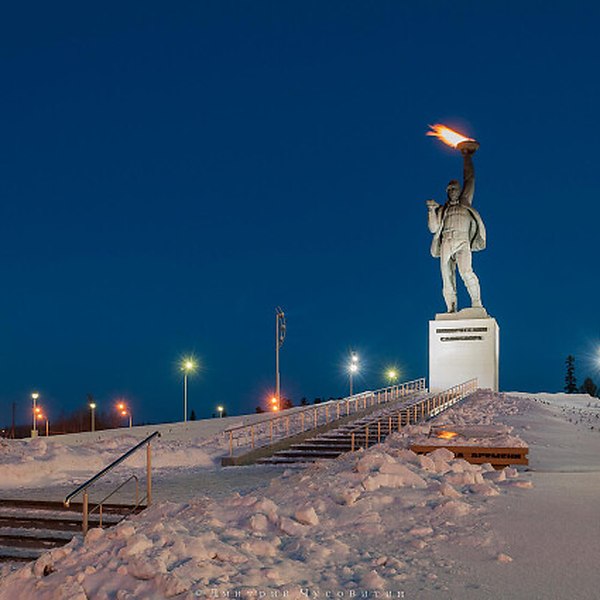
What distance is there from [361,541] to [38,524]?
174 inches

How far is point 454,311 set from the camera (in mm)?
35125

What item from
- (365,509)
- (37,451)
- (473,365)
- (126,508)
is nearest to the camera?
(365,509)

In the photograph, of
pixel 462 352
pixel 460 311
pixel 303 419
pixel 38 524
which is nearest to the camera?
pixel 38 524

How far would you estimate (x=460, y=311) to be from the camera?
34.5m

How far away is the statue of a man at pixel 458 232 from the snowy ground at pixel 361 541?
24032mm

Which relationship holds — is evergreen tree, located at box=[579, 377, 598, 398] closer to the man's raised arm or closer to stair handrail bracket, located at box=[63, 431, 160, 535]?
the man's raised arm

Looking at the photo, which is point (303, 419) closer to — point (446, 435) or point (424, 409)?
point (424, 409)

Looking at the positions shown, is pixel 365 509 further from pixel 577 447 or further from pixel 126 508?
pixel 577 447

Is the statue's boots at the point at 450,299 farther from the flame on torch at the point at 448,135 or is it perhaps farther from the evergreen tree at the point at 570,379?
the evergreen tree at the point at 570,379

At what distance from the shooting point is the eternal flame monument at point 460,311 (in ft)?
111

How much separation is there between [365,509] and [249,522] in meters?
1.52

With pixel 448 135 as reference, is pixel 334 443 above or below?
below

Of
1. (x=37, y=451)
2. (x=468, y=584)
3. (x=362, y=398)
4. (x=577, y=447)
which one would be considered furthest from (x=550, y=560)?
(x=362, y=398)

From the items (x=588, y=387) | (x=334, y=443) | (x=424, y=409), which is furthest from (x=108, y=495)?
(x=588, y=387)
